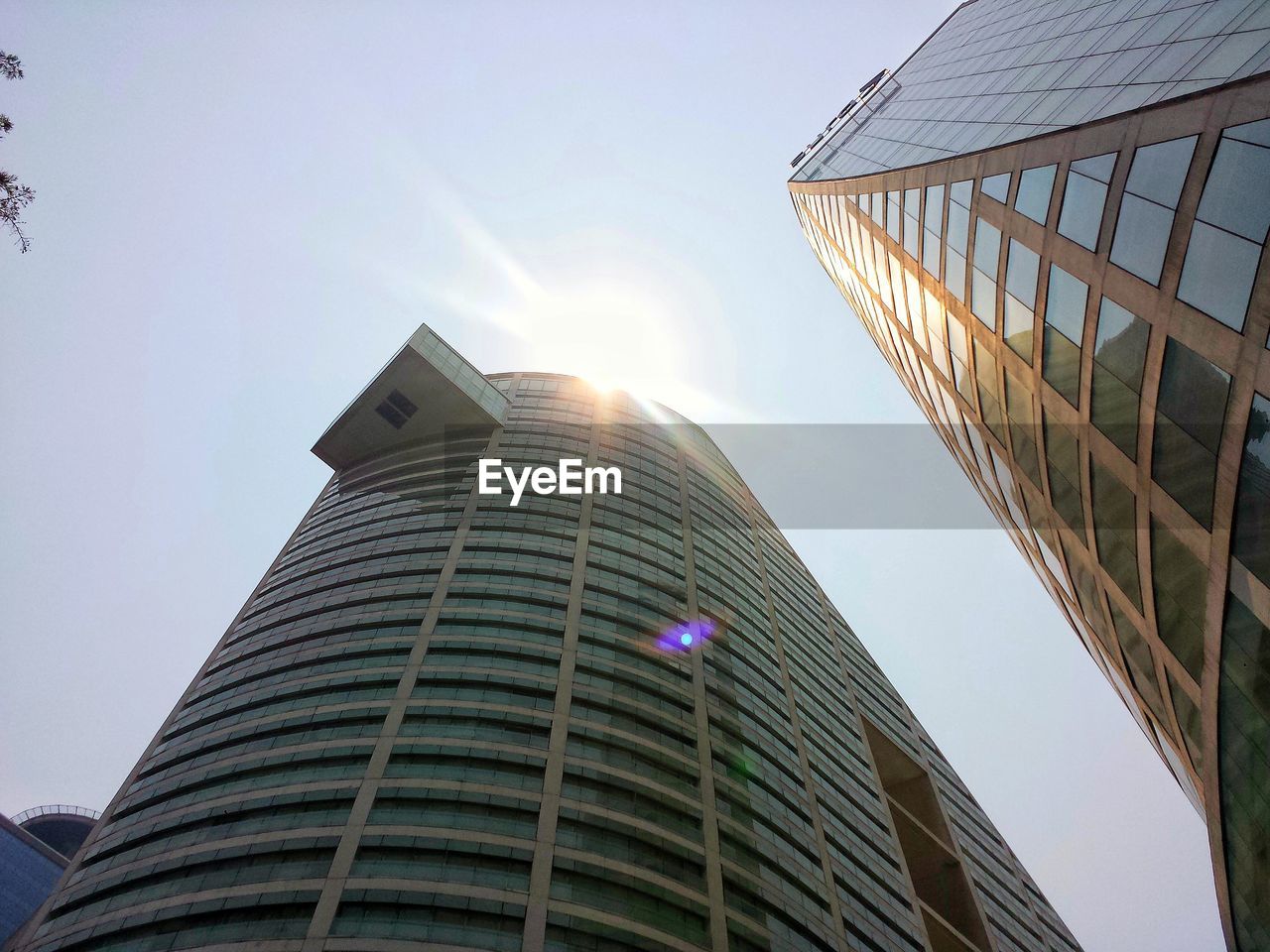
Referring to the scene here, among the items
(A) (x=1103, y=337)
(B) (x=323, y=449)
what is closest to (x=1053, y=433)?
(A) (x=1103, y=337)

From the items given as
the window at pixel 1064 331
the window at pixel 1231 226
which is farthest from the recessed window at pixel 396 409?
the window at pixel 1231 226

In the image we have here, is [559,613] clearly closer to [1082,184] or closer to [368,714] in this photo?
[368,714]

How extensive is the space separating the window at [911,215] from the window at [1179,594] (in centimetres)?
1640

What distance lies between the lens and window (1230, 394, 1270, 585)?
1577 centimetres

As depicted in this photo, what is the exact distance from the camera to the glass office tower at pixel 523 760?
119 feet

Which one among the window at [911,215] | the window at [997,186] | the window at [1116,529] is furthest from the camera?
the window at [911,215]

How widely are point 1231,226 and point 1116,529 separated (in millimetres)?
10373

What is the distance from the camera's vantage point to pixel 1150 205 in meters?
18.0

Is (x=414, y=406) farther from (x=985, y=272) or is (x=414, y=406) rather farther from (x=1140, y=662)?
(x=1140, y=662)

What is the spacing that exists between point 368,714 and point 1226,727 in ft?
120

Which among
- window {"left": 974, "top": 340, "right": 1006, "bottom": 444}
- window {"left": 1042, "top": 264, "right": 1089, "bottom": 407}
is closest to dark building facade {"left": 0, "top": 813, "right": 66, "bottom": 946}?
window {"left": 974, "top": 340, "right": 1006, "bottom": 444}

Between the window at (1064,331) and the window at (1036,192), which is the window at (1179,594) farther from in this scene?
the window at (1036,192)

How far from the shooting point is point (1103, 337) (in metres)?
20.6

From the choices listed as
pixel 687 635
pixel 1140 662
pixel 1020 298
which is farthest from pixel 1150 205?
pixel 687 635
